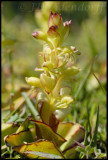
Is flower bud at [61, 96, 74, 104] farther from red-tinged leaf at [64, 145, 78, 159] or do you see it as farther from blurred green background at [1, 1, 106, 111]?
blurred green background at [1, 1, 106, 111]

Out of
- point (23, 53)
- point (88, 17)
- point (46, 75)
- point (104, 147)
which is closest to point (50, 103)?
point (46, 75)

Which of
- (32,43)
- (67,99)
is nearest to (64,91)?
(67,99)

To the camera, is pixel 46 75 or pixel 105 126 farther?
pixel 105 126

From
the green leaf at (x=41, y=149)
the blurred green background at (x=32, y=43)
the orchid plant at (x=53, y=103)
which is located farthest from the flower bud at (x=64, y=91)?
the blurred green background at (x=32, y=43)

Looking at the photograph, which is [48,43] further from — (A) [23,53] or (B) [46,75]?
(A) [23,53]

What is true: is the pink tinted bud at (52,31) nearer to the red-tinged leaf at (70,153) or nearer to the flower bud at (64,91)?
the flower bud at (64,91)

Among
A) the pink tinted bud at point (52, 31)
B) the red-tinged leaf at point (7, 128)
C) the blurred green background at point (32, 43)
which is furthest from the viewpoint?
the blurred green background at point (32, 43)

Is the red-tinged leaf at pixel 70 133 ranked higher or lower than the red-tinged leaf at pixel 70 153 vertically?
higher

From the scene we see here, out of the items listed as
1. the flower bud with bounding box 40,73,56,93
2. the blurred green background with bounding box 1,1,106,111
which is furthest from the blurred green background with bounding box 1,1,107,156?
the flower bud with bounding box 40,73,56,93
